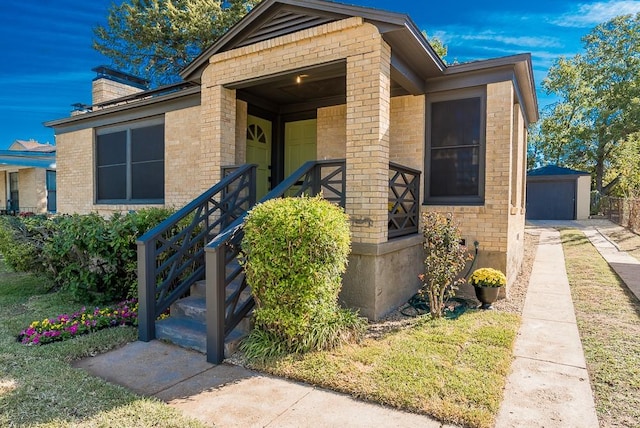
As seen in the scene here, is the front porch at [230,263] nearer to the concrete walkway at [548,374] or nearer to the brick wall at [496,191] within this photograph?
the brick wall at [496,191]

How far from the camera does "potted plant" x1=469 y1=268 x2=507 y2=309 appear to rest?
17.4 feet

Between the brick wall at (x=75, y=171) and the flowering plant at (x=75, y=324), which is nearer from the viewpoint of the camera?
the flowering plant at (x=75, y=324)

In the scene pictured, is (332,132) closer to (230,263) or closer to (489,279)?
(230,263)

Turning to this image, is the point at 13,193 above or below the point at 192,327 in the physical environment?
above

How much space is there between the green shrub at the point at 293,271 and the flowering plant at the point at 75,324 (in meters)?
2.04

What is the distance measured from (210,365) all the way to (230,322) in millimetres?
489

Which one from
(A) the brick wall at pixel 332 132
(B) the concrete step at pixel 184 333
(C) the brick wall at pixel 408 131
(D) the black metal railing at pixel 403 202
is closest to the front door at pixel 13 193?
(A) the brick wall at pixel 332 132

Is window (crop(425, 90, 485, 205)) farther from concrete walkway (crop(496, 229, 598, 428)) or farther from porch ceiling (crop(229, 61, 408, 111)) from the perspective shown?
concrete walkway (crop(496, 229, 598, 428))

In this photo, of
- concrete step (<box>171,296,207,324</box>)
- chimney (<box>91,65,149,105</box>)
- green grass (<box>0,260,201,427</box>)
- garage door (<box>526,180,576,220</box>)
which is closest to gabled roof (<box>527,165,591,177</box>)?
garage door (<box>526,180,576,220</box>)

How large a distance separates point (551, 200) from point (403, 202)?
66.8 feet

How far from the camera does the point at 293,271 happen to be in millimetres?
3615

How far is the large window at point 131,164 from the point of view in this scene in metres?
8.77

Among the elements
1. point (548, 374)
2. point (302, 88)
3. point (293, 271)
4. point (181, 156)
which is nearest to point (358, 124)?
point (302, 88)

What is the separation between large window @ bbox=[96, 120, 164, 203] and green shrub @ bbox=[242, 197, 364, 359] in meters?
5.79
